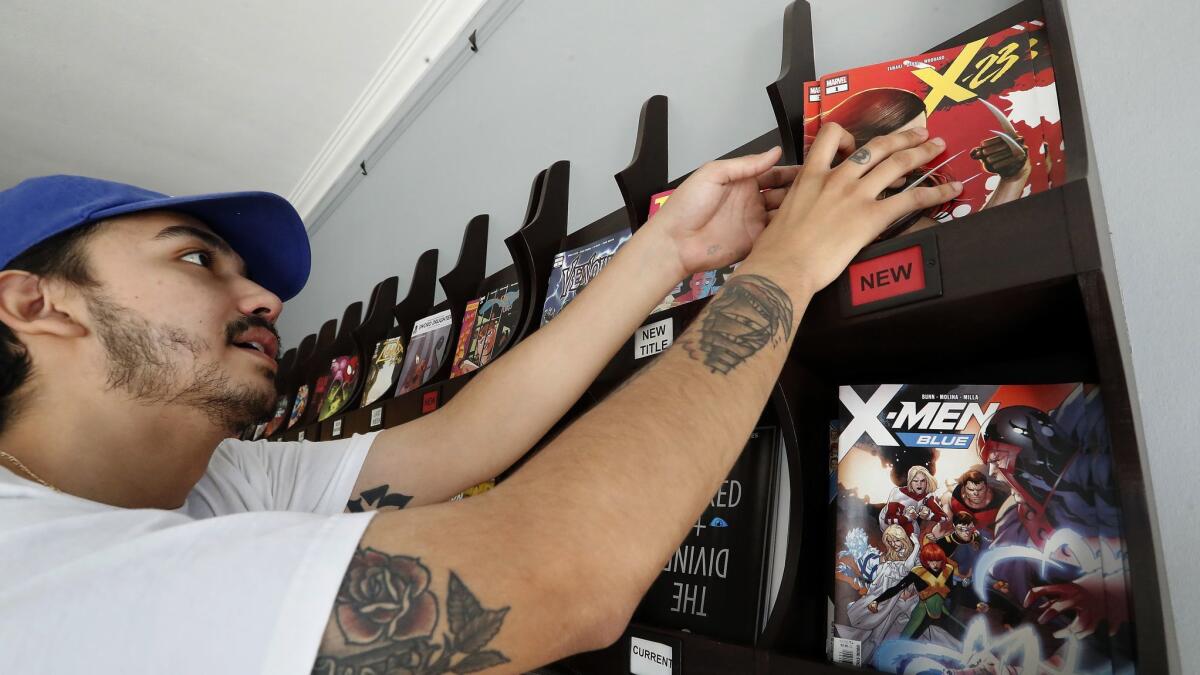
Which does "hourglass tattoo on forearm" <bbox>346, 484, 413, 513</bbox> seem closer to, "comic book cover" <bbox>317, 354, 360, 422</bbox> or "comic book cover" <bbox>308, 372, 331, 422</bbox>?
"comic book cover" <bbox>317, 354, 360, 422</bbox>

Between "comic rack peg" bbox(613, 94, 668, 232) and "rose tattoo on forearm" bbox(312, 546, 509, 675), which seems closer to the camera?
"rose tattoo on forearm" bbox(312, 546, 509, 675)

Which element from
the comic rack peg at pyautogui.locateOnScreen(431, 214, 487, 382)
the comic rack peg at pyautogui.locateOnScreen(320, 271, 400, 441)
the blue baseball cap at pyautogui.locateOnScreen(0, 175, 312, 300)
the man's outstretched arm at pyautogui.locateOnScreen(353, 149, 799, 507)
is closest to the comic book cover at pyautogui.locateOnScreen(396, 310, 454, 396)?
the comic rack peg at pyautogui.locateOnScreen(431, 214, 487, 382)

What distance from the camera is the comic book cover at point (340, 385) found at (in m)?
2.45

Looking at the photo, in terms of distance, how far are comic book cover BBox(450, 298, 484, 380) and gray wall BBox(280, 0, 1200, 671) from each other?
0.21 metres

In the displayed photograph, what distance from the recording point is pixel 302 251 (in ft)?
4.59

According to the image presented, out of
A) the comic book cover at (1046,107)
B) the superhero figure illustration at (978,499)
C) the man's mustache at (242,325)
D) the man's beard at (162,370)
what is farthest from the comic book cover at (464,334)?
the comic book cover at (1046,107)

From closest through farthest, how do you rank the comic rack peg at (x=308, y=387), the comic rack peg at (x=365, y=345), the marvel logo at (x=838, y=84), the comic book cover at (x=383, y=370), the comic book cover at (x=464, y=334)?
1. the marvel logo at (x=838, y=84)
2. the comic book cover at (x=464, y=334)
3. the comic book cover at (x=383, y=370)
4. the comic rack peg at (x=365, y=345)
5. the comic rack peg at (x=308, y=387)

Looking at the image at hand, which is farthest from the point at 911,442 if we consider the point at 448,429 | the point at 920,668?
the point at 448,429

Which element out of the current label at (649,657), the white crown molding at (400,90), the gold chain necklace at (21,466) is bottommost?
the current label at (649,657)

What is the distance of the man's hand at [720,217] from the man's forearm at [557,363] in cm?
2

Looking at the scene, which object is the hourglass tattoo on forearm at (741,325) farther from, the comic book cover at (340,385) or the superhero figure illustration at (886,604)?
the comic book cover at (340,385)

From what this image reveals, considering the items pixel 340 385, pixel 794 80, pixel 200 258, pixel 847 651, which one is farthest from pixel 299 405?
pixel 847 651

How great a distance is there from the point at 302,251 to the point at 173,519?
2.90ft

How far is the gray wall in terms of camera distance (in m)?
0.70
